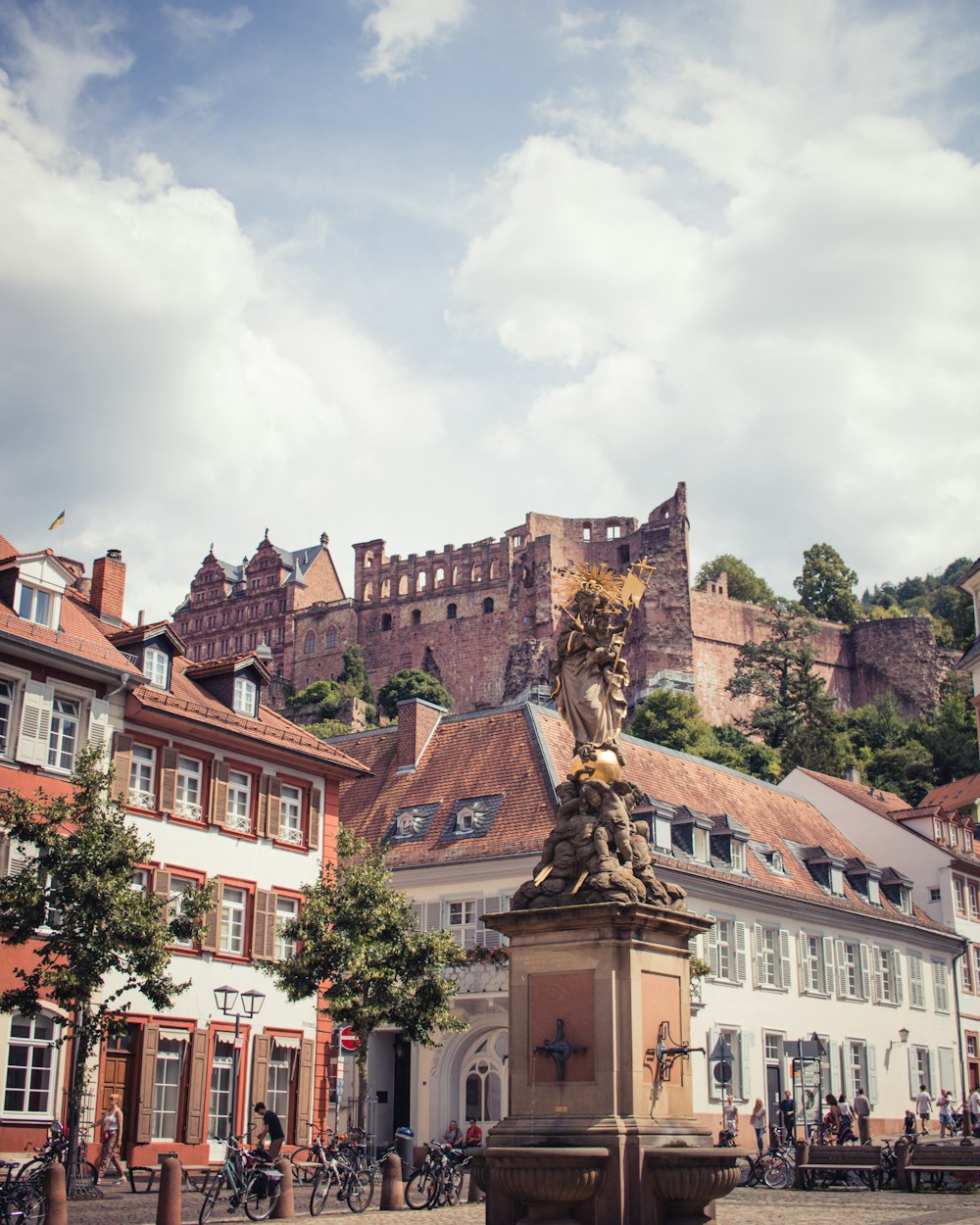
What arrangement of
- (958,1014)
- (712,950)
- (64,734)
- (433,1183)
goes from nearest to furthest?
(433,1183), (64,734), (712,950), (958,1014)

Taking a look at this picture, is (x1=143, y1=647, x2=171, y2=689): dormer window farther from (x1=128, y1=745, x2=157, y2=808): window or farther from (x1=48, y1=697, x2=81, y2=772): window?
(x1=48, y1=697, x2=81, y2=772): window

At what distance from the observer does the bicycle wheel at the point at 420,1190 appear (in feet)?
61.4

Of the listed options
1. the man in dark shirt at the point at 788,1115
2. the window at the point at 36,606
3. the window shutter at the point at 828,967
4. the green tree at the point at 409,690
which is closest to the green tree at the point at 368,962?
the window at the point at 36,606

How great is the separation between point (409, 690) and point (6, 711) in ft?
252

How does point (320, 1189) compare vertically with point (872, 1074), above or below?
below

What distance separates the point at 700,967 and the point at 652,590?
69913 mm

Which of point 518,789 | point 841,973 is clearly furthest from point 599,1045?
point 841,973

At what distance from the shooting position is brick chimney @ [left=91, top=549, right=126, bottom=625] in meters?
31.1

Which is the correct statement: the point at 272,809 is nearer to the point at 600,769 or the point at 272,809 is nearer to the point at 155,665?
the point at 155,665

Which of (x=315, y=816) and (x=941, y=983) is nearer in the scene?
(x=315, y=816)

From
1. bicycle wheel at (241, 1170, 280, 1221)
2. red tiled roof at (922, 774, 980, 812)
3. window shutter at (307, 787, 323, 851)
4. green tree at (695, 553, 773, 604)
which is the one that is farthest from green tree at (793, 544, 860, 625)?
bicycle wheel at (241, 1170, 280, 1221)

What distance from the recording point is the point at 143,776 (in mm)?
27609

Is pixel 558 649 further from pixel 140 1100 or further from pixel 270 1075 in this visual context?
pixel 270 1075

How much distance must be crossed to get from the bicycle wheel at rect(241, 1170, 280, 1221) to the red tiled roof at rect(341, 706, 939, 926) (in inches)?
574
